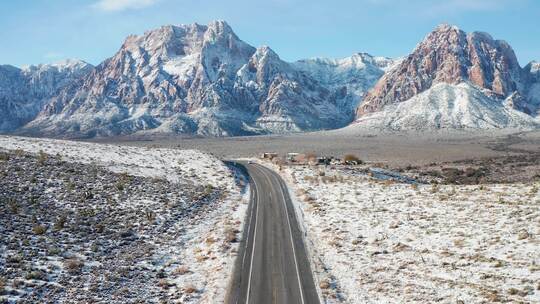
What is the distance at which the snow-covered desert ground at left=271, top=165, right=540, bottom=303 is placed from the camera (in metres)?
26.0

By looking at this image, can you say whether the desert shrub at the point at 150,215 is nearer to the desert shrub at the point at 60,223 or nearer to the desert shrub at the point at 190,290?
→ the desert shrub at the point at 60,223

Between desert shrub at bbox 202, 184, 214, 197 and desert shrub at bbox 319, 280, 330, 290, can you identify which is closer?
desert shrub at bbox 319, 280, 330, 290

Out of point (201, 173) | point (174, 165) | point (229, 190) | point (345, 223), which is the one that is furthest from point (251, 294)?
point (174, 165)

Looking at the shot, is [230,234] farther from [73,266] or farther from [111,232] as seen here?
[73,266]

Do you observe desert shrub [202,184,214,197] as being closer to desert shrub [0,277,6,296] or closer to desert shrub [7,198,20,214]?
desert shrub [7,198,20,214]

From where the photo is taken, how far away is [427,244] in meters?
33.4

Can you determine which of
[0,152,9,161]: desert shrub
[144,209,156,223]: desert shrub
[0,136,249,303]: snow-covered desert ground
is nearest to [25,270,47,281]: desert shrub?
[0,136,249,303]: snow-covered desert ground

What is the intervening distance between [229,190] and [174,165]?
20637mm

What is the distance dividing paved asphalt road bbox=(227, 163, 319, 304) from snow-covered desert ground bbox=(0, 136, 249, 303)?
1.27 m

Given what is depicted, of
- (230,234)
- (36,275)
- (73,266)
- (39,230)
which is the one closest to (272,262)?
(230,234)

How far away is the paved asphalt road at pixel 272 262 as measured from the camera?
89.8 feet

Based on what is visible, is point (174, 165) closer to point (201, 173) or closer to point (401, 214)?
point (201, 173)

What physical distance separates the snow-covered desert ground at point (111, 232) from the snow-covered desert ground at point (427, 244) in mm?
8122

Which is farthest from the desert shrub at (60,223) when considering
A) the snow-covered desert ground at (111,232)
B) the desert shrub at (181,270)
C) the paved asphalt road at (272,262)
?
the paved asphalt road at (272,262)
